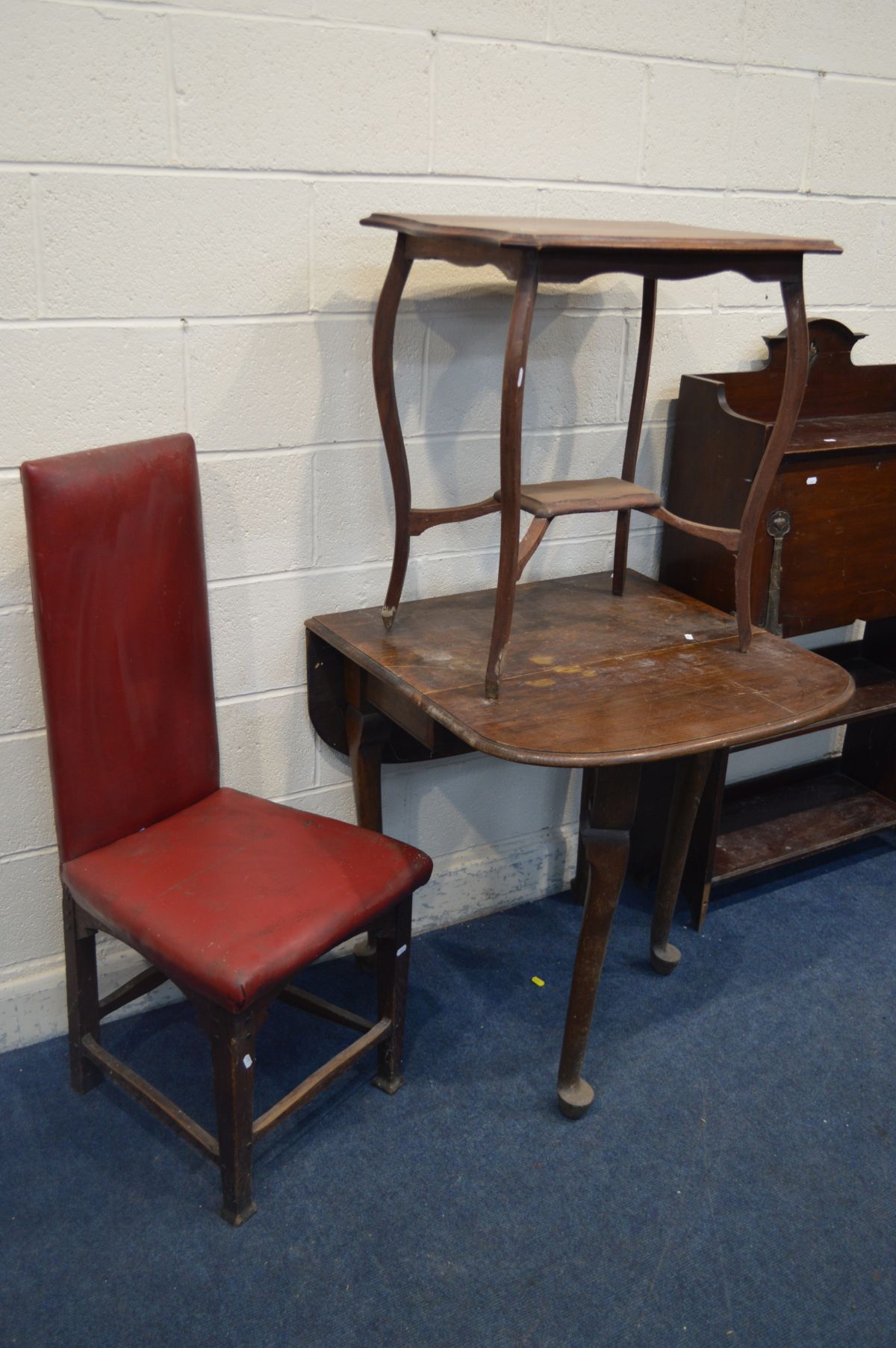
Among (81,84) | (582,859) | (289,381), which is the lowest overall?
(582,859)

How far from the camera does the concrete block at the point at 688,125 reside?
82.0 inches

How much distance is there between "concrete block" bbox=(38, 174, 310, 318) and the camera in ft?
5.41

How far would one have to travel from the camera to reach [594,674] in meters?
1.83

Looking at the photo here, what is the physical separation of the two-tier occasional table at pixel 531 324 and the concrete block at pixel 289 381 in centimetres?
10

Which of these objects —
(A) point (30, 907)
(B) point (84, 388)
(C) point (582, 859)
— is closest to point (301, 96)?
(B) point (84, 388)

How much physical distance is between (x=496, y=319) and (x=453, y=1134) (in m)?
1.39

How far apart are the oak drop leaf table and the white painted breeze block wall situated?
107 millimetres

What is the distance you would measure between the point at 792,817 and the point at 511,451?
1.44 metres

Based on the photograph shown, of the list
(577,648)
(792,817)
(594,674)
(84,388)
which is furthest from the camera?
(792,817)

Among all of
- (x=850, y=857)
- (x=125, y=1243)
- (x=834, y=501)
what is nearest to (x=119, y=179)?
(x=834, y=501)

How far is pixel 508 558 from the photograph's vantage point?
163 cm

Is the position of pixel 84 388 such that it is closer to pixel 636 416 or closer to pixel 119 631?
pixel 119 631

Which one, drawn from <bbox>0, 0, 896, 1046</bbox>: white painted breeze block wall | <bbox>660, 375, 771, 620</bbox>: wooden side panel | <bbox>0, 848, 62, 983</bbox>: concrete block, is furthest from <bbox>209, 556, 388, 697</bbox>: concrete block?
<bbox>660, 375, 771, 620</bbox>: wooden side panel

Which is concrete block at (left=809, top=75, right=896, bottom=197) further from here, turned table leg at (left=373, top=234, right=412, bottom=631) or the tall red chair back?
the tall red chair back
